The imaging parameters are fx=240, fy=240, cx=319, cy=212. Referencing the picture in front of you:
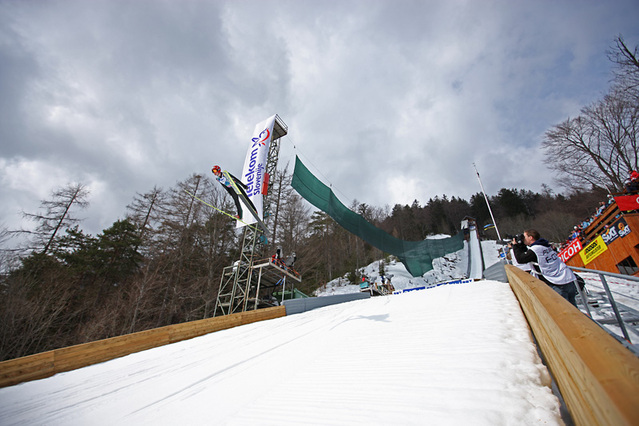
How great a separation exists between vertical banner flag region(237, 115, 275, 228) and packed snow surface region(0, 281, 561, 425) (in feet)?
30.7

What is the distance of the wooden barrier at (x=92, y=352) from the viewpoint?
3.51 m

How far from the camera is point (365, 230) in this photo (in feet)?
42.1

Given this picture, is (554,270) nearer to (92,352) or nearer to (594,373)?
(594,373)

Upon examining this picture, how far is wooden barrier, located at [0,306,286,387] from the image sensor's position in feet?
11.5

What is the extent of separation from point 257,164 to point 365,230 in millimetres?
7134

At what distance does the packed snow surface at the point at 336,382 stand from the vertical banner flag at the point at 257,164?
30.7 feet

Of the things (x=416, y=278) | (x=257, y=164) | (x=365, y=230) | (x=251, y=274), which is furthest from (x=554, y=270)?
(x=416, y=278)

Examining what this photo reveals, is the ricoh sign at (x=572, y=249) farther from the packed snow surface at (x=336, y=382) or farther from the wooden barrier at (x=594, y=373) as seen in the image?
the wooden barrier at (x=594, y=373)

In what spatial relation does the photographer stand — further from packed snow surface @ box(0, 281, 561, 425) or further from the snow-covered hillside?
the snow-covered hillside

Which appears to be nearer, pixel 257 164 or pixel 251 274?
pixel 251 274

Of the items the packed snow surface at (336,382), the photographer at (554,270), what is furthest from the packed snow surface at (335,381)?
the photographer at (554,270)

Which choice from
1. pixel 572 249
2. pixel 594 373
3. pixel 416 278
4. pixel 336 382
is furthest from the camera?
pixel 416 278

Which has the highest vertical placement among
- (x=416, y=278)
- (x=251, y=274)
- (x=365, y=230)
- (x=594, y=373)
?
(x=365, y=230)

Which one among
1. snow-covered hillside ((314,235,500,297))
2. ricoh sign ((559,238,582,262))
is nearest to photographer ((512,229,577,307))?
ricoh sign ((559,238,582,262))
